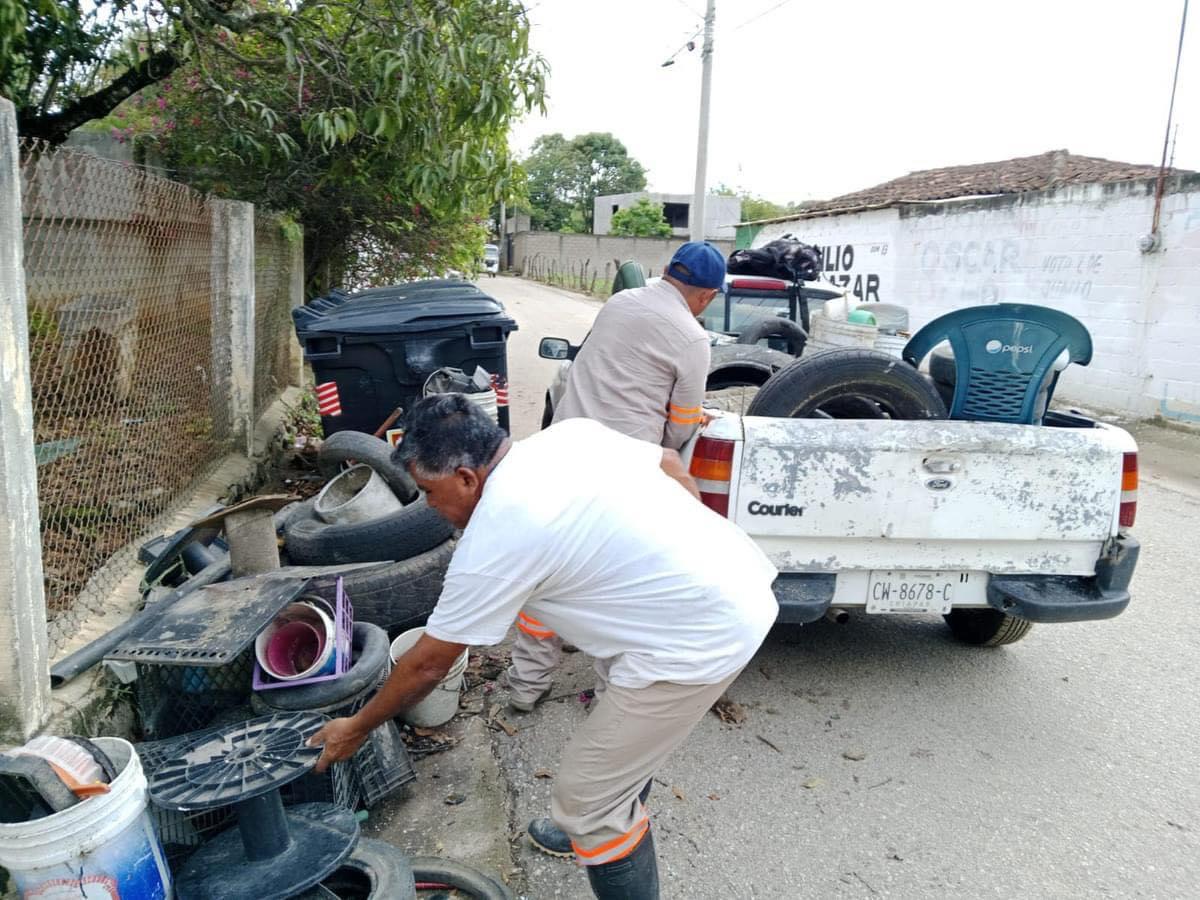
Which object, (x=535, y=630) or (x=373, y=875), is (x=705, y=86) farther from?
(x=373, y=875)

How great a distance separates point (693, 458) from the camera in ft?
12.3

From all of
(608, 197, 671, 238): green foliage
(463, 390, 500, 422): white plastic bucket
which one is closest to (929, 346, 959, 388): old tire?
(463, 390, 500, 422): white plastic bucket

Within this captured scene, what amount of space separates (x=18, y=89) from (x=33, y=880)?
5.56 m

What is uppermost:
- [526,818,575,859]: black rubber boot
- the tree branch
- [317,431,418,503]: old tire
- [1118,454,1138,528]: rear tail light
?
the tree branch

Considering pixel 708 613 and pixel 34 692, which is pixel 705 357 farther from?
pixel 34 692

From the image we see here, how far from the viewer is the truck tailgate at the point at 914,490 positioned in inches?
143

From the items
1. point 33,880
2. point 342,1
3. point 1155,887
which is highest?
point 342,1

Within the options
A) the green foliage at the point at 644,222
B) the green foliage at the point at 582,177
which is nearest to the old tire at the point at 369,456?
the green foliage at the point at 644,222

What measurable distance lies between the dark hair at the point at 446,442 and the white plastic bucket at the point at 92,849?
1.12 meters

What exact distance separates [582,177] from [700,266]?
61862 millimetres

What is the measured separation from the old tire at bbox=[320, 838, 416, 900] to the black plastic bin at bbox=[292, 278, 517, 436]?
3.79m

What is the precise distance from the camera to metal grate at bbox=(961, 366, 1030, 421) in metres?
3.92

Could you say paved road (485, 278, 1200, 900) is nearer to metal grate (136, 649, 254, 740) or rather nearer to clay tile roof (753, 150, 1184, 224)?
metal grate (136, 649, 254, 740)

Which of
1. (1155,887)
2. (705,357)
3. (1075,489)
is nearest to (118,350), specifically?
(705,357)
